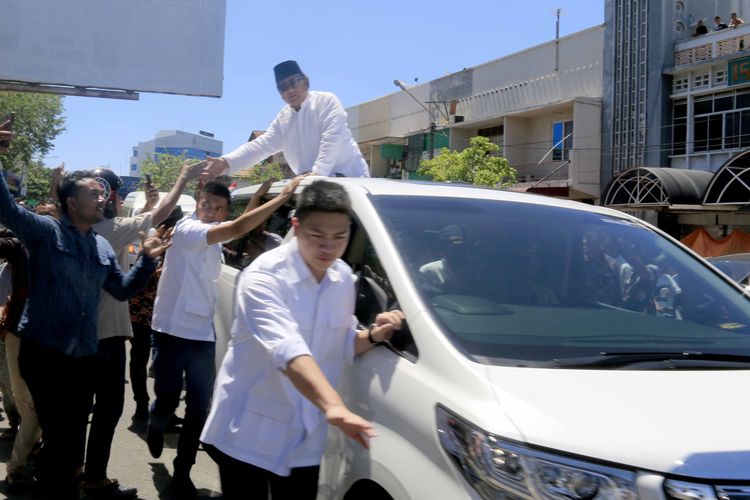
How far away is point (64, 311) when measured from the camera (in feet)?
13.4

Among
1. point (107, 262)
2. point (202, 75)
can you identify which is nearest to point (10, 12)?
point (202, 75)

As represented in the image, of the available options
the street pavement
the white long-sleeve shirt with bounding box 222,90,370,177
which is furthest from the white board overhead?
the white long-sleeve shirt with bounding box 222,90,370,177

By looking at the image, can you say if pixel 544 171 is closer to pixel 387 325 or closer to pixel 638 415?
pixel 387 325

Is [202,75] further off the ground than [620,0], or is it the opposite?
[620,0]

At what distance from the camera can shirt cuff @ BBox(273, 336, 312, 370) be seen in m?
2.47

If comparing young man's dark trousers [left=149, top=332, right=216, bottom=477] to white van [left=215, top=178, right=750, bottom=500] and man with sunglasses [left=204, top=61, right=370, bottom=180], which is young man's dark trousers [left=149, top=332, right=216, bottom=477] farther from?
white van [left=215, top=178, right=750, bottom=500]

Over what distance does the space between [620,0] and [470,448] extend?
1100 inches

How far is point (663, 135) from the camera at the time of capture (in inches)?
1022

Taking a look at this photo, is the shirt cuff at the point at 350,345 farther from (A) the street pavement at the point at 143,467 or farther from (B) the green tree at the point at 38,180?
(B) the green tree at the point at 38,180

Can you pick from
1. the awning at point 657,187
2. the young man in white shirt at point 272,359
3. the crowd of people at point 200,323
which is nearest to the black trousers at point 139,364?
the crowd of people at point 200,323

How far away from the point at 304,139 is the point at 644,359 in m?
3.17

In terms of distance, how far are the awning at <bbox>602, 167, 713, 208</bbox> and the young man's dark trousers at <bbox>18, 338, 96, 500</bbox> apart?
20439 mm

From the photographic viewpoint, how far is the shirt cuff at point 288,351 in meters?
2.47

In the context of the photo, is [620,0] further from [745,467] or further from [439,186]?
[745,467]
